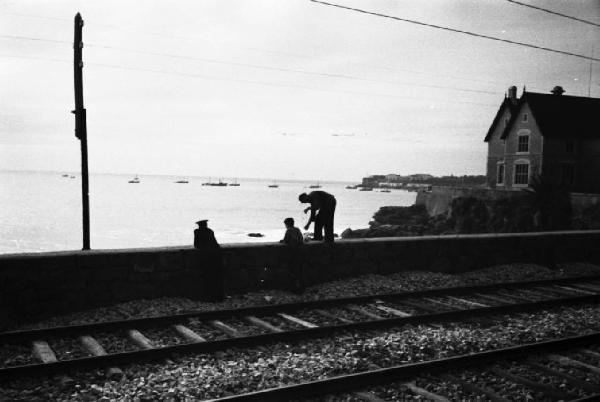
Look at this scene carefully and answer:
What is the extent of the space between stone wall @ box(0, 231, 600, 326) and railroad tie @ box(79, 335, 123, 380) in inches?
65.7

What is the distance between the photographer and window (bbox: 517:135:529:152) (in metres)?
48.4

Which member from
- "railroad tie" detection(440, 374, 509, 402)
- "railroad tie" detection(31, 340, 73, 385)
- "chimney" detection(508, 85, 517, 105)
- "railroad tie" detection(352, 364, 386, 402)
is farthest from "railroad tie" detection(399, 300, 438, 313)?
"chimney" detection(508, 85, 517, 105)

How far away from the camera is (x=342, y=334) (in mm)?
7082

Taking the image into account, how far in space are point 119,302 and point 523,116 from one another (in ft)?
161

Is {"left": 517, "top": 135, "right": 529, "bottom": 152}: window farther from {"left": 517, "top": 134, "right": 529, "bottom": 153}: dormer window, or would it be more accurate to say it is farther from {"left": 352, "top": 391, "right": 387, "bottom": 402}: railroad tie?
{"left": 352, "top": 391, "right": 387, "bottom": 402}: railroad tie

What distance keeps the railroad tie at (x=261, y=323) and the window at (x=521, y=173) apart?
46.5m

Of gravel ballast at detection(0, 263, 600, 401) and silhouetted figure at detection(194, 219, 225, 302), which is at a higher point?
silhouetted figure at detection(194, 219, 225, 302)

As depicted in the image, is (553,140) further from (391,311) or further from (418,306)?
(391,311)

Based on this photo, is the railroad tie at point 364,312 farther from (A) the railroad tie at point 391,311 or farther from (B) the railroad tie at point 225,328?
(B) the railroad tie at point 225,328

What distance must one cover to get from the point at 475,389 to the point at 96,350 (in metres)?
4.51

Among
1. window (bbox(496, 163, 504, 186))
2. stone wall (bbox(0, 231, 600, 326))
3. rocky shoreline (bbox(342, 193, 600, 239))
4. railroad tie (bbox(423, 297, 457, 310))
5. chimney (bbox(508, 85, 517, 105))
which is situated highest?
chimney (bbox(508, 85, 517, 105))

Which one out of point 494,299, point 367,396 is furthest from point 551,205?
point 367,396

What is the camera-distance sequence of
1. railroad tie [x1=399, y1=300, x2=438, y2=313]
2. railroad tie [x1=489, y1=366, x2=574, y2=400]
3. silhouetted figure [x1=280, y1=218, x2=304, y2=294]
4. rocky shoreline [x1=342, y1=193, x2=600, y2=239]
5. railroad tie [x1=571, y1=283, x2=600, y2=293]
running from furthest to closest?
rocky shoreline [x1=342, y1=193, x2=600, y2=239]
railroad tie [x1=571, y1=283, x2=600, y2=293]
silhouetted figure [x1=280, y1=218, x2=304, y2=294]
railroad tie [x1=399, y1=300, x2=438, y2=313]
railroad tie [x1=489, y1=366, x2=574, y2=400]

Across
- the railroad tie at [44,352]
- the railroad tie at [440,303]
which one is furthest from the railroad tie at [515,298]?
the railroad tie at [44,352]
